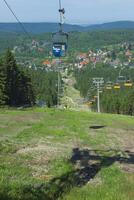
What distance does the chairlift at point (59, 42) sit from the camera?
109 ft

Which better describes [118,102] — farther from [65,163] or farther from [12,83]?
[65,163]

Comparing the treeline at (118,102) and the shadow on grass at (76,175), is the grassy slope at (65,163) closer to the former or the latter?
the shadow on grass at (76,175)

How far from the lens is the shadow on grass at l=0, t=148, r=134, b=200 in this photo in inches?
470

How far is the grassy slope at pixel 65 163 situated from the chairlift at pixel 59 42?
789cm

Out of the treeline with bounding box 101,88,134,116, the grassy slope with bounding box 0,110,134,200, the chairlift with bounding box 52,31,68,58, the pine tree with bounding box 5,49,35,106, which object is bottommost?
the treeline with bounding box 101,88,134,116

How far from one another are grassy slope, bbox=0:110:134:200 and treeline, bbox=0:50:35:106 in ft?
148

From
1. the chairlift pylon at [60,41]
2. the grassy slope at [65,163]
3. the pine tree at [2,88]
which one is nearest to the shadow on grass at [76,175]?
the grassy slope at [65,163]

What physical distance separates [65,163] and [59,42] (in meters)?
19.6

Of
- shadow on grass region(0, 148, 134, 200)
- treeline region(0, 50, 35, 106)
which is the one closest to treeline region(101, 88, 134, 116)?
treeline region(0, 50, 35, 106)

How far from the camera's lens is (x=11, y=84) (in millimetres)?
78062

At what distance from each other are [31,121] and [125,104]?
9393 cm

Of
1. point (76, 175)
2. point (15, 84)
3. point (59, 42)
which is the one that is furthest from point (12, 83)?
point (76, 175)

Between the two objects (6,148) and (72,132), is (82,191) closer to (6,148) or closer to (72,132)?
(6,148)

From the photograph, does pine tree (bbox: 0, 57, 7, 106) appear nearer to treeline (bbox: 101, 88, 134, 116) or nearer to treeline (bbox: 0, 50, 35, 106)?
treeline (bbox: 0, 50, 35, 106)
